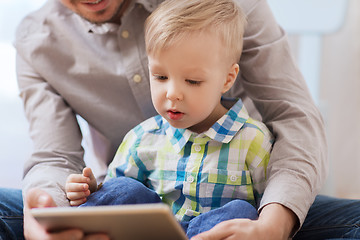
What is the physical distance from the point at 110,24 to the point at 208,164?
1.59ft

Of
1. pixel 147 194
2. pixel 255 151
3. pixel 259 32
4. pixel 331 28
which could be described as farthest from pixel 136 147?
pixel 331 28

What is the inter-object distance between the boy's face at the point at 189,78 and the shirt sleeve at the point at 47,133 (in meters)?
0.34

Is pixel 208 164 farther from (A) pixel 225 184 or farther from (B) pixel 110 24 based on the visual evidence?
(B) pixel 110 24

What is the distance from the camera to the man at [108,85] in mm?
1208

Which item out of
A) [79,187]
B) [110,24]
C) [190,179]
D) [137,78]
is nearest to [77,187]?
[79,187]

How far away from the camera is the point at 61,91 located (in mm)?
1413

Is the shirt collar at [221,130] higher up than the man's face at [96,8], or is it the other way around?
the man's face at [96,8]

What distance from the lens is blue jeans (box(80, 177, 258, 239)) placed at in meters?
1.02

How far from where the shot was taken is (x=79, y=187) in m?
1.08

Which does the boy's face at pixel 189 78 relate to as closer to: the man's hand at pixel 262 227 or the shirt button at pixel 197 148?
the shirt button at pixel 197 148

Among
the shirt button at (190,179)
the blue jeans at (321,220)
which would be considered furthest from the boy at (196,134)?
the blue jeans at (321,220)

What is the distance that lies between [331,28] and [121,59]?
785 mm

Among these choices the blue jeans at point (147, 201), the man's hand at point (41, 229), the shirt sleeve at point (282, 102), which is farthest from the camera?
the shirt sleeve at point (282, 102)

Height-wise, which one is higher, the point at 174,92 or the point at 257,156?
the point at 174,92
